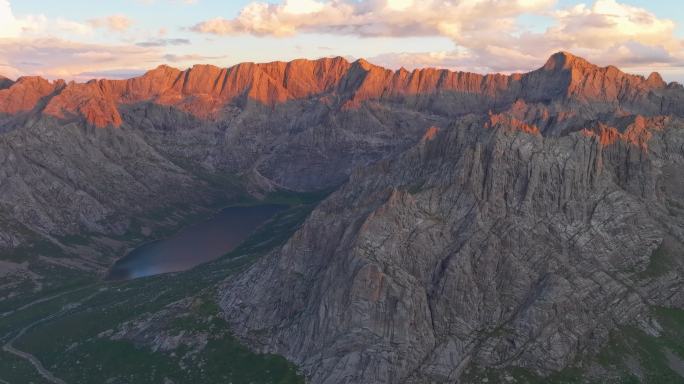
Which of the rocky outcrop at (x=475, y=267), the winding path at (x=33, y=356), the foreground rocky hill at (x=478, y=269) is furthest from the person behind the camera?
the winding path at (x=33, y=356)

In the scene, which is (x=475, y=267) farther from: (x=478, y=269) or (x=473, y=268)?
(x=478, y=269)

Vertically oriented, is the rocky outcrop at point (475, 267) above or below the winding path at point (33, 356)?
above

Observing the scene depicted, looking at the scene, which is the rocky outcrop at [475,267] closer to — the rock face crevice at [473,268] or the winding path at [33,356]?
the rock face crevice at [473,268]

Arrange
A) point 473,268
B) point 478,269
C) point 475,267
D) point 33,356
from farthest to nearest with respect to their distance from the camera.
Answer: point 33,356, point 475,267, point 473,268, point 478,269

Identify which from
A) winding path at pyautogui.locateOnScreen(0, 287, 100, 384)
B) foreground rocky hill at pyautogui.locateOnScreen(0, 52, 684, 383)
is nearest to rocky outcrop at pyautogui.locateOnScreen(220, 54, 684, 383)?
foreground rocky hill at pyautogui.locateOnScreen(0, 52, 684, 383)

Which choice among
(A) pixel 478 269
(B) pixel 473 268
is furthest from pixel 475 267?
(A) pixel 478 269

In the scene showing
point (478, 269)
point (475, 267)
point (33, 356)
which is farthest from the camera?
point (33, 356)

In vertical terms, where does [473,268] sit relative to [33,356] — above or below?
above

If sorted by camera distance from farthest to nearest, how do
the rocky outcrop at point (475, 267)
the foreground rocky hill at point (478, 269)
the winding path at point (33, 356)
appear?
1. the winding path at point (33, 356)
2. the rocky outcrop at point (475, 267)
3. the foreground rocky hill at point (478, 269)

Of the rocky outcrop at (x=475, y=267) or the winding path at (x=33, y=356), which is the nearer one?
the rocky outcrop at (x=475, y=267)

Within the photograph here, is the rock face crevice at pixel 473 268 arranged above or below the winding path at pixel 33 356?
above

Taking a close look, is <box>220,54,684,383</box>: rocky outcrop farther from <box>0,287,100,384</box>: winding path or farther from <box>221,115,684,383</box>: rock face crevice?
<box>0,287,100,384</box>: winding path

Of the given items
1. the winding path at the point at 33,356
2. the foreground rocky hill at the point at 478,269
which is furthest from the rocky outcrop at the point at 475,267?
the winding path at the point at 33,356
